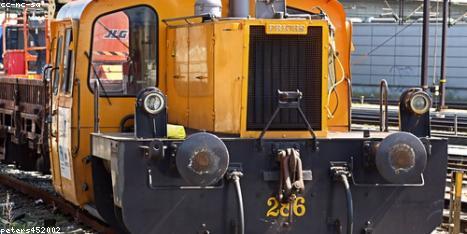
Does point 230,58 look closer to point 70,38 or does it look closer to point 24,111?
point 70,38

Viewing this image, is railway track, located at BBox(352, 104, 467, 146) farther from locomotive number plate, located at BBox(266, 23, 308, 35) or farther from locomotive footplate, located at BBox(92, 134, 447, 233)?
locomotive number plate, located at BBox(266, 23, 308, 35)

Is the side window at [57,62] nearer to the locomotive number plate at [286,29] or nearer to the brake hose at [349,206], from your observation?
the locomotive number plate at [286,29]

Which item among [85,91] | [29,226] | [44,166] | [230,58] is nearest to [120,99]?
[85,91]

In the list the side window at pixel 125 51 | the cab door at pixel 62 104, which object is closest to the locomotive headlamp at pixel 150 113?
the side window at pixel 125 51

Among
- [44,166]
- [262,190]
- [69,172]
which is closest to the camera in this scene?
[262,190]

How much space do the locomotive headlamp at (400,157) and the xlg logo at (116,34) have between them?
9.25 ft

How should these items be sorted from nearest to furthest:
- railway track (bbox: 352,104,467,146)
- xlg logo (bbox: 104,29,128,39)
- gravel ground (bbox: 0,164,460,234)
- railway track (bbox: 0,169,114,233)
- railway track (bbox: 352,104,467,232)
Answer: xlg logo (bbox: 104,29,128,39) < railway track (bbox: 0,169,114,233) < gravel ground (bbox: 0,164,460,234) < railway track (bbox: 352,104,467,232) < railway track (bbox: 352,104,467,146)

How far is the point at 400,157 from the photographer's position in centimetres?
688

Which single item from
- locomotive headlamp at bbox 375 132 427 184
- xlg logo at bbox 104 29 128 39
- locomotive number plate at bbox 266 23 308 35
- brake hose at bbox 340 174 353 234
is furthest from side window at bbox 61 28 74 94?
locomotive headlamp at bbox 375 132 427 184

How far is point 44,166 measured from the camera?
1392 centimetres

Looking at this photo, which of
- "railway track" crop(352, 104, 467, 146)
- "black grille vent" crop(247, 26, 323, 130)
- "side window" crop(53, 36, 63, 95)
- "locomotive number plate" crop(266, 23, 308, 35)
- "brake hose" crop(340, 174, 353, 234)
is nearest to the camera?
"brake hose" crop(340, 174, 353, 234)

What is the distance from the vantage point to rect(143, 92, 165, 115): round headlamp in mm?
6773

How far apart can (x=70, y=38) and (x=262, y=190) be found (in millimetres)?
2670

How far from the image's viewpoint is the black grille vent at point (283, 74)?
7.20 meters
